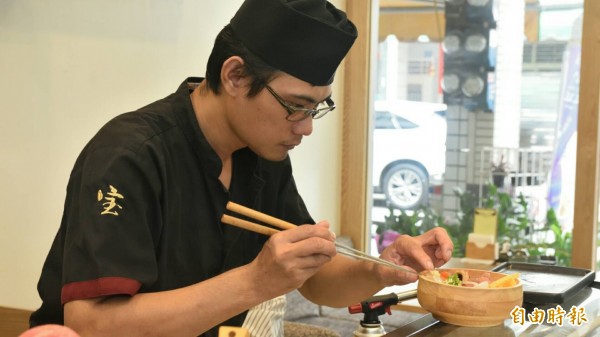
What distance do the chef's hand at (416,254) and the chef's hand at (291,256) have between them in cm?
41

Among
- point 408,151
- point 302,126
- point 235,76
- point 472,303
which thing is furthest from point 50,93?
point 408,151

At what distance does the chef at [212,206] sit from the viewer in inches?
62.8

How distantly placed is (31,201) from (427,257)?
151 centimetres

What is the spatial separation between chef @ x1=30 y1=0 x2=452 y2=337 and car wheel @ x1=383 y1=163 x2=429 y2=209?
238cm

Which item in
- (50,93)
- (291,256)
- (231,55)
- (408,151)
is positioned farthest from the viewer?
(408,151)

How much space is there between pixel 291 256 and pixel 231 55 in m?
0.52

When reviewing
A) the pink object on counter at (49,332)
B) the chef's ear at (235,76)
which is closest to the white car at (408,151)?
the chef's ear at (235,76)

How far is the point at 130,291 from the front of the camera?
1.58 metres

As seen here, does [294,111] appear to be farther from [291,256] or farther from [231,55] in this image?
[291,256]

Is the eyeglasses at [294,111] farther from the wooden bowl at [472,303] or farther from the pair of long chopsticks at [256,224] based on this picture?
the wooden bowl at [472,303]

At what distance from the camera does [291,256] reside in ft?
5.23

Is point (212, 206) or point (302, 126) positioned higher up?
point (302, 126)

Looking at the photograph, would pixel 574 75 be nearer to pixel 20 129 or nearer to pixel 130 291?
pixel 20 129

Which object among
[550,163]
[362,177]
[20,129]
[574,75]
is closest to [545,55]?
[574,75]
